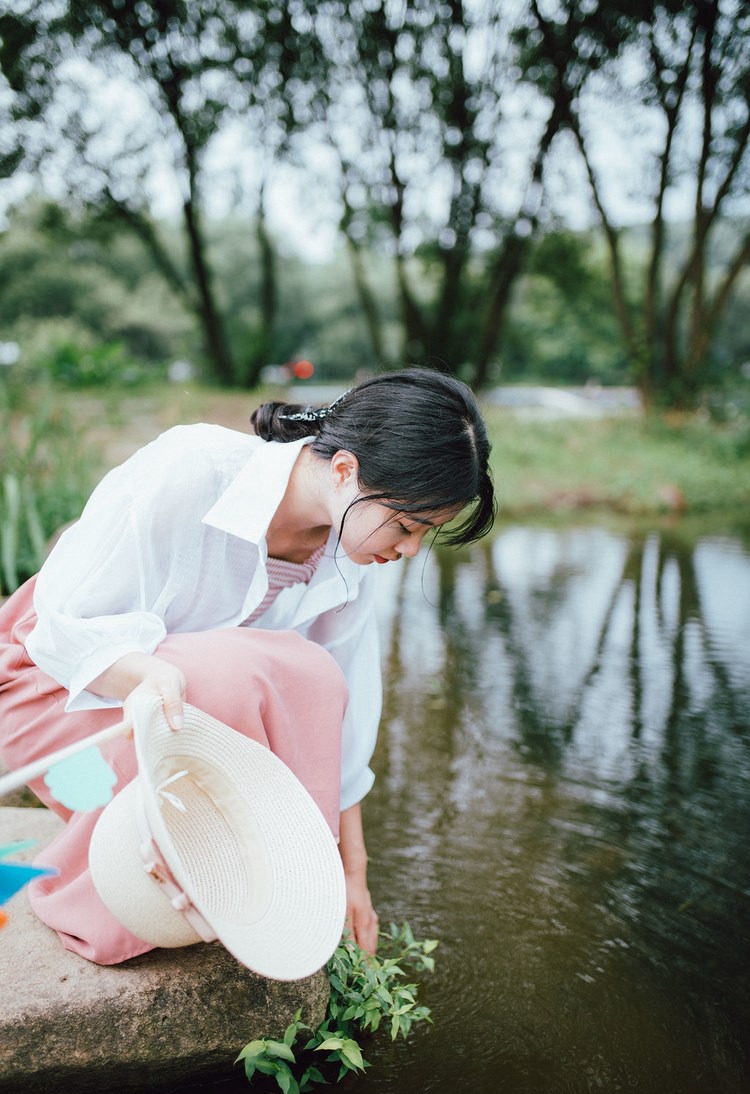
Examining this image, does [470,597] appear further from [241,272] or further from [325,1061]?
[241,272]

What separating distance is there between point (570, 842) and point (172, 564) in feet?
4.35

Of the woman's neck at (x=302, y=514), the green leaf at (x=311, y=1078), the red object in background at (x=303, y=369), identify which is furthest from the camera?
the red object in background at (x=303, y=369)

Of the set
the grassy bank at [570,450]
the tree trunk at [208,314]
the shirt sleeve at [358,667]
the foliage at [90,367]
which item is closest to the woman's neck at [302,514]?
the shirt sleeve at [358,667]

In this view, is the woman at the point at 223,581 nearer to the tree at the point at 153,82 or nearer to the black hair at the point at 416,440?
the black hair at the point at 416,440

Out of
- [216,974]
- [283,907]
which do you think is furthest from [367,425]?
[216,974]

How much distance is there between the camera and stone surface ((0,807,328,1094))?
133 centimetres

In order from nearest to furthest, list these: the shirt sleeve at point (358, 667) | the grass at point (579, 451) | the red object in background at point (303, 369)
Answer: the shirt sleeve at point (358, 667), the red object in background at point (303, 369), the grass at point (579, 451)

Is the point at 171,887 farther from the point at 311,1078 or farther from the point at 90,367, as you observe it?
the point at 90,367

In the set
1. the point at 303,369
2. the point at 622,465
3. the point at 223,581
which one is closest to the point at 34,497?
the point at 303,369

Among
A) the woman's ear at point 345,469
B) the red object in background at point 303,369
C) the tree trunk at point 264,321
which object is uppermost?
the tree trunk at point 264,321

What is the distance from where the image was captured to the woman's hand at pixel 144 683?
124 cm

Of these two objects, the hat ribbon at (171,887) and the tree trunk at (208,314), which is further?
the tree trunk at (208,314)

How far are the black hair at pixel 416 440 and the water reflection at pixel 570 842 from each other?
Answer: 2.82 ft

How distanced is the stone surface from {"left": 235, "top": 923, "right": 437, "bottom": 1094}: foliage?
0.04 metres
